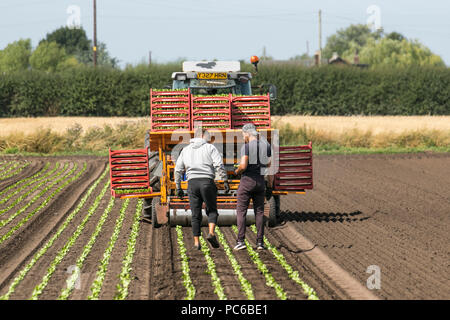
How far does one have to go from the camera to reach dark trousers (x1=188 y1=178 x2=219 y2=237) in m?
9.52

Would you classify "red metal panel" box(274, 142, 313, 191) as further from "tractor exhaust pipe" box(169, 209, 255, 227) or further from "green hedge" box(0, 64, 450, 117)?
"green hedge" box(0, 64, 450, 117)

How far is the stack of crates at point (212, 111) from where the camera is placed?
460 inches

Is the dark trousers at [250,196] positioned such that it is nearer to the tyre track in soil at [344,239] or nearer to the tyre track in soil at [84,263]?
the tyre track in soil at [344,239]

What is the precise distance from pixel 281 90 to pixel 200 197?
33.7m

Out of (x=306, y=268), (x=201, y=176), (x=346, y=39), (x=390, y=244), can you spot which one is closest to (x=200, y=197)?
(x=201, y=176)

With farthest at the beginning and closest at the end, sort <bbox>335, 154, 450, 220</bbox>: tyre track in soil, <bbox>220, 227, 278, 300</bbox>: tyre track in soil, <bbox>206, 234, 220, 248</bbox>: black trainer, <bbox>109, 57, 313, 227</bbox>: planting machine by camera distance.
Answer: <bbox>335, 154, 450, 220</bbox>: tyre track in soil
<bbox>109, 57, 313, 227</bbox>: planting machine
<bbox>206, 234, 220, 248</bbox>: black trainer
<bbox>220, 227, 278, 300</bbox>: tyre track in soil

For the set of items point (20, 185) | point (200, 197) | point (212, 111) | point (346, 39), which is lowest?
point (20, 185)

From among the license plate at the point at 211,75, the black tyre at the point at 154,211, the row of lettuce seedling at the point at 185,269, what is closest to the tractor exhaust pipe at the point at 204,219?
the row of lettuce seedling at the point at 185,269

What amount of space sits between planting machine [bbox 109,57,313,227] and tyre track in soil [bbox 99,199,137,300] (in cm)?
58

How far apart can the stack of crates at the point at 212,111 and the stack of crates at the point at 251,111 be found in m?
0.15

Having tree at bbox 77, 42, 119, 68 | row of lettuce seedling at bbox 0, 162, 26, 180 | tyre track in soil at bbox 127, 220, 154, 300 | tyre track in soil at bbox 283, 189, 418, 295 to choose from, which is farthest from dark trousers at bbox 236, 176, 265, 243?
tree at bbox 77, 42, 119, 68

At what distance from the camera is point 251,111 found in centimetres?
1184

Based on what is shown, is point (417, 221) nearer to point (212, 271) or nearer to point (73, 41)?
point (212, 271)
